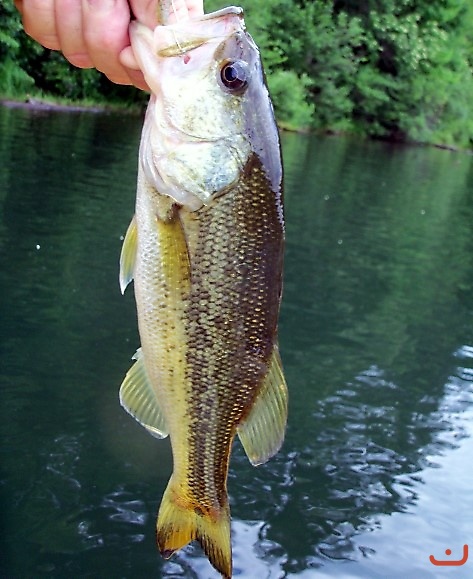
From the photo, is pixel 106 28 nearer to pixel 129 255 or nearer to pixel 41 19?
pixel 41 19

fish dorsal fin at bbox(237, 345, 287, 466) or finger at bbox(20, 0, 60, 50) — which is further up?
finger at bbox(20, 0, 60, 50)

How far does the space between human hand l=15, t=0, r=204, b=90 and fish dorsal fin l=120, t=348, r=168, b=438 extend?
0.85 meters

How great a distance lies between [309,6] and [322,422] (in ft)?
111

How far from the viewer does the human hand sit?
7.04ft

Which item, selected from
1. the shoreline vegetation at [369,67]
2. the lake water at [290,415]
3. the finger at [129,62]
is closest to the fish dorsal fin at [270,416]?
the finger at [129,62]

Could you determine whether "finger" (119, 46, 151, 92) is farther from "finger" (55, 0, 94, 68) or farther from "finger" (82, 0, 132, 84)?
"finger" (55, 0, 94, 68)

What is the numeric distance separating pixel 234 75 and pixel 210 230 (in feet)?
1.40

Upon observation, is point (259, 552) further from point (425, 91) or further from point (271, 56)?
point (425, 91)

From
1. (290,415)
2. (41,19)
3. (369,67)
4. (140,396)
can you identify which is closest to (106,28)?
(41,19)

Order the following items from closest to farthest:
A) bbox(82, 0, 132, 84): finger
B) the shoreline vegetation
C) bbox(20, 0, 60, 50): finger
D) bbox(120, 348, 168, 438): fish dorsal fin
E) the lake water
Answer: bbox(82, 0, 132, 84): finger < bbox(20, 0, 60, 50): finger < bbox(120, 348, 168, 438): fish dorsal fin < the lake water < the shoreline vegetation

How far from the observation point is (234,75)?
215 cm

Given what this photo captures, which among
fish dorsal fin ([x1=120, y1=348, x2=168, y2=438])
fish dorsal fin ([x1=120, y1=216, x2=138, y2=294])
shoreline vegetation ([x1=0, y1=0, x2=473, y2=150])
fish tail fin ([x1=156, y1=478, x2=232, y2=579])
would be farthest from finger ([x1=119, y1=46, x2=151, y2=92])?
shoreline vegetation ([x1=0, y1=0, x2=473, y2=150])

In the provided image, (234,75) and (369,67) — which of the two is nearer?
(234,75)

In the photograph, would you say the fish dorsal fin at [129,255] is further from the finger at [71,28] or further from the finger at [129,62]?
the finger at [71,28]
